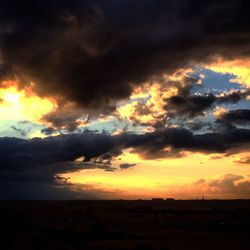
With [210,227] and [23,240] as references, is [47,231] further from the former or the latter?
[210,227]

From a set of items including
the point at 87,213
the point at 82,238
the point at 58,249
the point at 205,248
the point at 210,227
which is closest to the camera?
the point at 58,249

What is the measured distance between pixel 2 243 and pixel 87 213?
236ft

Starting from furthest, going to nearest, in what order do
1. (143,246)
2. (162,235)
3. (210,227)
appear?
(210,227)
(162,235)
(143,246)

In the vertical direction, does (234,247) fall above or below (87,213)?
below

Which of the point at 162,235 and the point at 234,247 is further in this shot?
the point at 162,235

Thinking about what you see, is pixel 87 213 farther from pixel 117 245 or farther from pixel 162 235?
pixel 117 245

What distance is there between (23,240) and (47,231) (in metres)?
16.6

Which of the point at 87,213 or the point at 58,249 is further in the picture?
the point at 87,213

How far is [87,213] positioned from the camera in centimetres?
11375

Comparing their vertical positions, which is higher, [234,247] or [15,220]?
[15,220]

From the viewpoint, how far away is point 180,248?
155 feet

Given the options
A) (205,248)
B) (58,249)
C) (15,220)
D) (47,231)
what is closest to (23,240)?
(58,249)

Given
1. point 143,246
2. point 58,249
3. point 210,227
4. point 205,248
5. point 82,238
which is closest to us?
point 58,249

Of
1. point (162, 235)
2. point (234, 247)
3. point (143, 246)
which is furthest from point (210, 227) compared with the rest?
point (143, 246)
